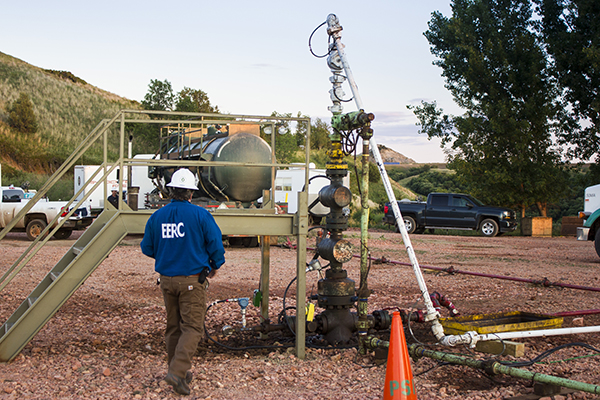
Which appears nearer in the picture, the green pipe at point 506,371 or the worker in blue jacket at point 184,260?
the green pipe at point 506,371

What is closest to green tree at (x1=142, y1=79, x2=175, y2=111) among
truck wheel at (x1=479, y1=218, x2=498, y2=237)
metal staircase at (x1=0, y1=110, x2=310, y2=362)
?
truck wheel at (x1=479, y1=218, x2=498, y2=237)

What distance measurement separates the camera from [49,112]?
57.2 m

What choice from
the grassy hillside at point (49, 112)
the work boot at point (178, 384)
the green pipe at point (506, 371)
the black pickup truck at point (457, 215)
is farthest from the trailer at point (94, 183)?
the green pipe at point (506, 371)

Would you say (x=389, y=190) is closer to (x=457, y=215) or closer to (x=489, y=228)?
(x=457, y=215)

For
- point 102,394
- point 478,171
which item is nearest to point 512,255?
point 478,171

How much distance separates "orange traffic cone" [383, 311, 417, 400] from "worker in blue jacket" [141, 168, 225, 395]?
1690 mm

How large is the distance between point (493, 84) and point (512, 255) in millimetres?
12743

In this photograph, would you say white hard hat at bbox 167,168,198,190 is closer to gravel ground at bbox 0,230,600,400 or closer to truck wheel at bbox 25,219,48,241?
gravel ground at bbox 0,230,600,400

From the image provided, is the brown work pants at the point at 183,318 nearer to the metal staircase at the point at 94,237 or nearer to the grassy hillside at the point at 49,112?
the metal staircase at the point at 94,237

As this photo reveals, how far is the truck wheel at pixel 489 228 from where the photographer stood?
914 inches

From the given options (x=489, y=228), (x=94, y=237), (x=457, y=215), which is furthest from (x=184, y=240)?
(x=489, y=228)

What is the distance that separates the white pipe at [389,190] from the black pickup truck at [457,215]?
17223 millimetres

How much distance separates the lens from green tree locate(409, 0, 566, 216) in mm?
25719

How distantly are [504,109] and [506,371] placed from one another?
2265 cm
